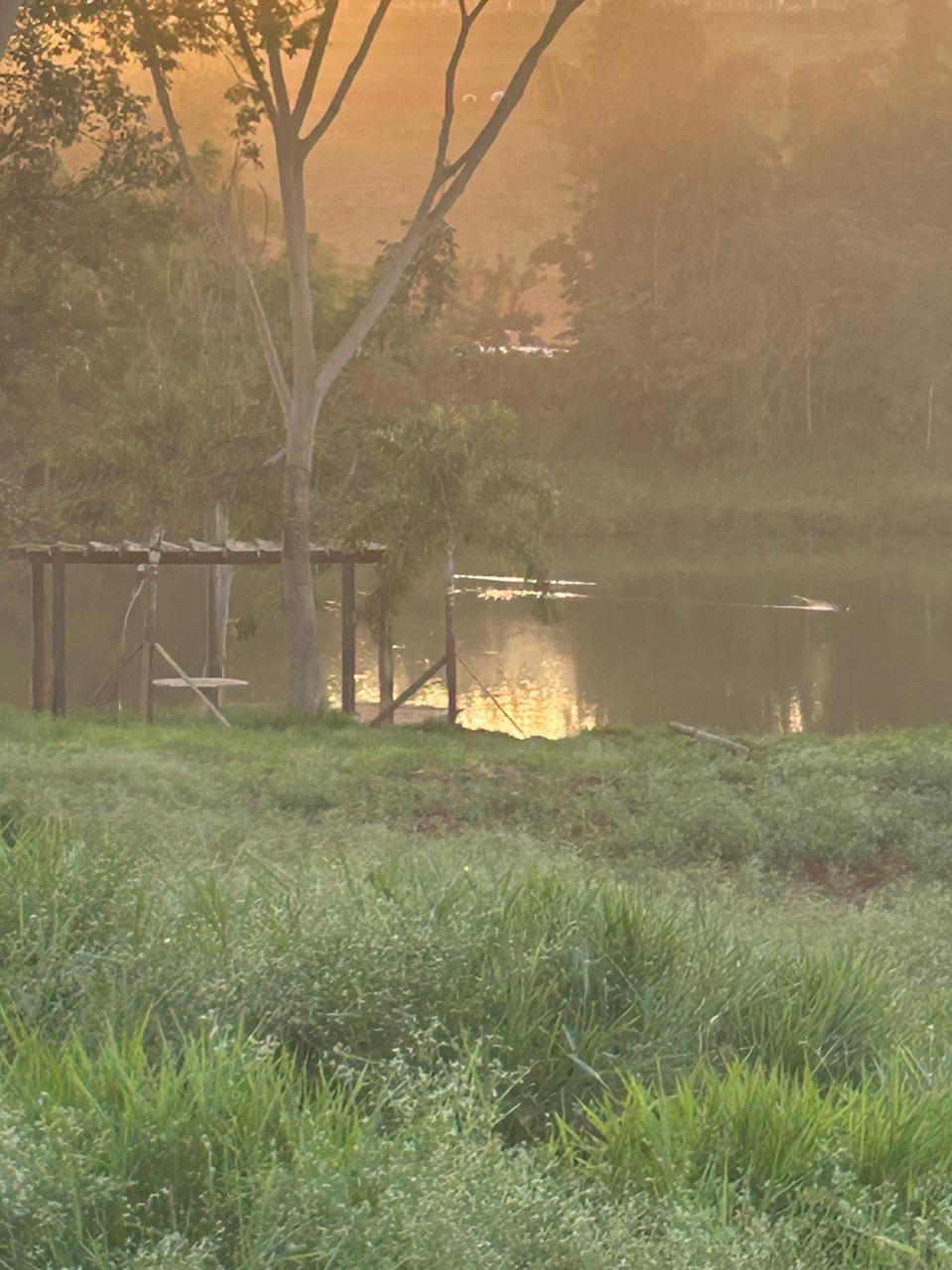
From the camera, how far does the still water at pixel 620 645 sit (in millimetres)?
23719

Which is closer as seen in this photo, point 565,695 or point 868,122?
point 565,695

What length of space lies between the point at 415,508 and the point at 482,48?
5478 inches

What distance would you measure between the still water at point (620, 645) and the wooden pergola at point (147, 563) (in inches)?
79.1

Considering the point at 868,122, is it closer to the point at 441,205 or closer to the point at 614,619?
the point at 614,619

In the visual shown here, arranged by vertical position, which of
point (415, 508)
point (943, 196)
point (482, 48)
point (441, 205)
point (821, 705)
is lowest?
point (821, 705)

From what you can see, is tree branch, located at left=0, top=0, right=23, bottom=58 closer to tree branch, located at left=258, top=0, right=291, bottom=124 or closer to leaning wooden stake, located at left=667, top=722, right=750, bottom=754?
tree branch, located at left=258, top=0, right=291, bottom=124

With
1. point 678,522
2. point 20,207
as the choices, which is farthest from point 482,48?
point 20,207

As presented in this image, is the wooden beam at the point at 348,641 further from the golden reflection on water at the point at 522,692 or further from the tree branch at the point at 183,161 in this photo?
the tree branch at the point at 183,161

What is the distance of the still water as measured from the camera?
2372 cm

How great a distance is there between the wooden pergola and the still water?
6.59ft

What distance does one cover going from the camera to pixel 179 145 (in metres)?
17.7

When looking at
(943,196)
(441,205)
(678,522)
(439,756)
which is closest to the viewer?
(439,756)

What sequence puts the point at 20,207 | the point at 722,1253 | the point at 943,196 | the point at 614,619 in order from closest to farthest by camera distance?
the point at 722,1253, the point at 20,207, the point at 614,619, the point at 943,196

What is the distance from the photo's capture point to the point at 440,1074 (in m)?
3.77
